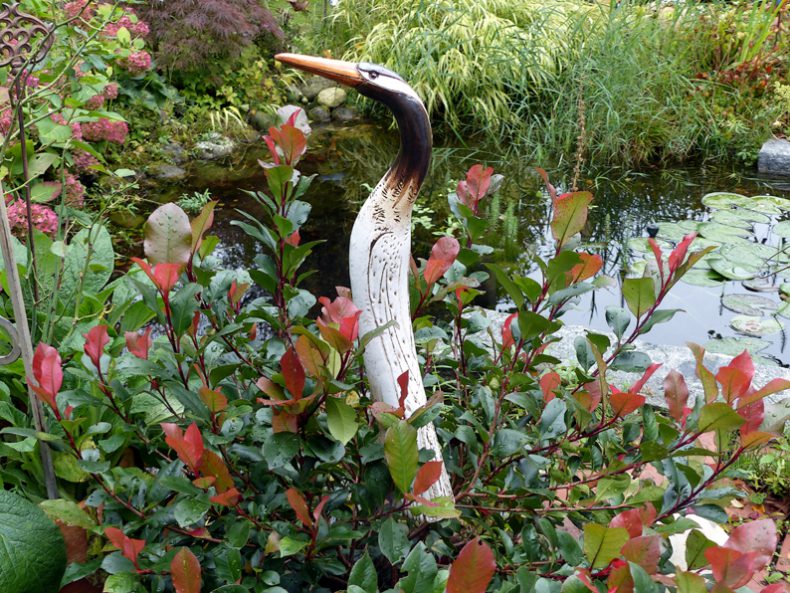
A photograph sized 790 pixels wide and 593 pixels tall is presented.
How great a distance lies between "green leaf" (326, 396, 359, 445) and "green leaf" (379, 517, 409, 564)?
0.15 metres

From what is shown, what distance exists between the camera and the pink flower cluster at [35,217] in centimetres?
254

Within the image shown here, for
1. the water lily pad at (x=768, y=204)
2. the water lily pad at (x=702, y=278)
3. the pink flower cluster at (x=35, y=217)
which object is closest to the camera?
the pink flower cluster at (x=35, y=217)

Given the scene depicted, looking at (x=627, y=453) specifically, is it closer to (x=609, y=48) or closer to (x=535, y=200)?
(x=535, y=200)

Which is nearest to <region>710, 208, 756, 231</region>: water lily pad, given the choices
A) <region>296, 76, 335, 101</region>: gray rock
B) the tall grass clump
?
the tall grass clump

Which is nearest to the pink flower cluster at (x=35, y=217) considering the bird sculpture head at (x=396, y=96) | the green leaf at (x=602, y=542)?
the bird sculpture head at (x=396, y=96)

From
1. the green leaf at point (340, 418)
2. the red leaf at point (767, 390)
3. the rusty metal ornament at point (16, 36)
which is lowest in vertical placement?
the red leaf at point (767, 390)

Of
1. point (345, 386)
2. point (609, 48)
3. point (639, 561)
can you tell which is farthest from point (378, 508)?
point (609, 48)

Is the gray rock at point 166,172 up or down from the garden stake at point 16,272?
down

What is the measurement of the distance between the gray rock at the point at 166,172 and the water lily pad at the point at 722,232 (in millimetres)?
3553

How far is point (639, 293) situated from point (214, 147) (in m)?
5.15

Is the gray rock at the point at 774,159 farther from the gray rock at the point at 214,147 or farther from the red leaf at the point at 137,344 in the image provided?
the red leaf at the point at 137,344

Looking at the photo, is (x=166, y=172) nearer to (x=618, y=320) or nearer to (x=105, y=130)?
(x=105, y=130)

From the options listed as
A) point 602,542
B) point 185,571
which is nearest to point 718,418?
point 602,542

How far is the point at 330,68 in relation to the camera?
1.23 meters
